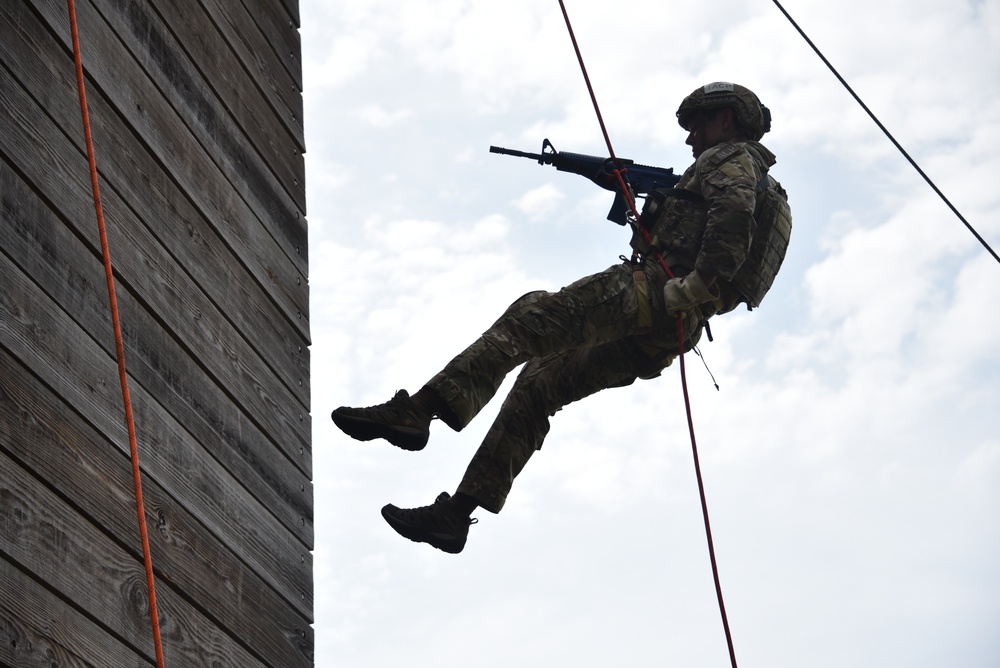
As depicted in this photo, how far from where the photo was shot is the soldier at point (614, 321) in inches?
178

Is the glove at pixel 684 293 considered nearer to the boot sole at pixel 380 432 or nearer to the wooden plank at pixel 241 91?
the boot sole at pixel 380 432

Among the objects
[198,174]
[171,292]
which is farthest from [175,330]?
[198,174]

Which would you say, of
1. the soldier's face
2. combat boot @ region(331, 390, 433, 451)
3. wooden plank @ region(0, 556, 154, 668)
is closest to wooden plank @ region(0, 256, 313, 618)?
combat boot @ region(331, 390, 433, 451)

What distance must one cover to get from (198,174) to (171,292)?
570 mm

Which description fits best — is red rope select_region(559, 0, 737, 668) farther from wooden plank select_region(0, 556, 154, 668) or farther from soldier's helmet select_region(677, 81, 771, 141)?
wooden plank select_region(0, 556, 154, 668)

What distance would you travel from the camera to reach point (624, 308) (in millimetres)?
4965

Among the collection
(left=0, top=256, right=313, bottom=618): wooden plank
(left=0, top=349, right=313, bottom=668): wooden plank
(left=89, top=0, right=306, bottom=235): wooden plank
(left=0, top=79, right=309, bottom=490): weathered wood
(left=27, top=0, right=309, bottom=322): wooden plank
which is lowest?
(left=0, top=349, right=313, bottom=668): wooden plank

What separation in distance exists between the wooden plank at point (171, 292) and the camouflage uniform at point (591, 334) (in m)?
0.61

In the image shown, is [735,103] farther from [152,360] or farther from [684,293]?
[152,360]

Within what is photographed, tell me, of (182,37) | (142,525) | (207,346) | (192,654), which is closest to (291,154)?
(182,37)

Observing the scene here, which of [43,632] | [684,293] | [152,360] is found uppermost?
[684,293]

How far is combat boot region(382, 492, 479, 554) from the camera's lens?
466 centimetres

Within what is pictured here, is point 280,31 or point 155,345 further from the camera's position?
point 280,31

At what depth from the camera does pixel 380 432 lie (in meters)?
4.33
